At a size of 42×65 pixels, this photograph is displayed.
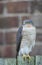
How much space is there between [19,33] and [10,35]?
0.12 m

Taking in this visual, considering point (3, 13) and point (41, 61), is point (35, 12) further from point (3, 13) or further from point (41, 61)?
point (41, 61)

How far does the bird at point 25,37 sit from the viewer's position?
1.11 m

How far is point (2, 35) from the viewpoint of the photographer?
1.23 metres

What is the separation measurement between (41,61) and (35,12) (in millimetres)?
491

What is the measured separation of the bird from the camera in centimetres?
111

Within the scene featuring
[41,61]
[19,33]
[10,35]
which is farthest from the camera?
[10,35]

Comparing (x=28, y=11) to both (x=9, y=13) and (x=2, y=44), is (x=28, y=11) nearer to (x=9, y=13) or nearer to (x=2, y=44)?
(x=9, y=13)

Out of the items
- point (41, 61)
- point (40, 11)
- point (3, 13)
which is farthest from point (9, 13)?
point (41, 61)

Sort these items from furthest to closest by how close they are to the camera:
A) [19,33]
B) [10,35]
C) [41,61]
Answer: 1. [10,35]
2. [19,33]
3. [41,61]

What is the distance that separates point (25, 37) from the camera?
3.67 feet

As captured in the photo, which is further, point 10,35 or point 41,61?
point 10,35

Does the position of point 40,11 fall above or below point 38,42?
above

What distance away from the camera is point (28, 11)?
1229mm

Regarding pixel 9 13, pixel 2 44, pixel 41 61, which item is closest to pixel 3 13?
pixel 9 13
